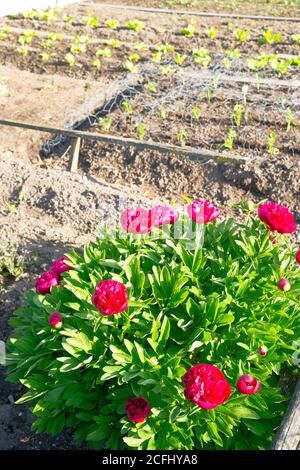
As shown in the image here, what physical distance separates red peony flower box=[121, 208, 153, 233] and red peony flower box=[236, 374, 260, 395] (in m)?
0.78

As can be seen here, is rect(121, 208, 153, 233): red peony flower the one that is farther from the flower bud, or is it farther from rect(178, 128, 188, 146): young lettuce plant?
rect(178, 128, 188, 146): young lettuce plant

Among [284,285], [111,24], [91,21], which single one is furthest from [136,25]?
[284,285]

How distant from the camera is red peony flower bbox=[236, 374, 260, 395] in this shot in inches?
86.4

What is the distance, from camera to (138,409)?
223 cm

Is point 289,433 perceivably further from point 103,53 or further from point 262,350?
point 103,53

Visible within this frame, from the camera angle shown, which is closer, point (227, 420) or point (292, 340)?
point (227, 420)

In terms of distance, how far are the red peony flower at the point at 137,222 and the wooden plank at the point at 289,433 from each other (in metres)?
0.97

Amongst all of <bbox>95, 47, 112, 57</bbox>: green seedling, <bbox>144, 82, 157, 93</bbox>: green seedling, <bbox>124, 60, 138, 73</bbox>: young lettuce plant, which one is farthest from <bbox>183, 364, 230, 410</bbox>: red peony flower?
<bbox>95, 47, 112, 57</bbox>: green seedling

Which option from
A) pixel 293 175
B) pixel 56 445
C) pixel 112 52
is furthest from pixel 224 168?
pixel 112 52

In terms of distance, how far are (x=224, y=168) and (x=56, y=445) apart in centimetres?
307

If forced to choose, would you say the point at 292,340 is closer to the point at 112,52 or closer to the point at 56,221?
the point at 56,221

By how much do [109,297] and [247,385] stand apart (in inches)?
24.3

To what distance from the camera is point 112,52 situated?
28.5 feet

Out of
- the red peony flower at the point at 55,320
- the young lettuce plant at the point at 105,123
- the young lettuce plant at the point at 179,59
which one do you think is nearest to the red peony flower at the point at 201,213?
the red peony flower at the point at 55,320
